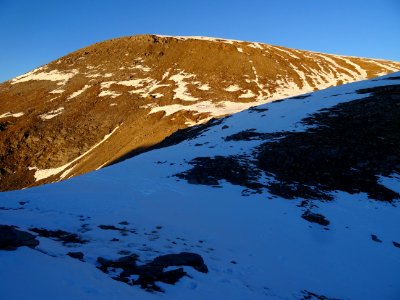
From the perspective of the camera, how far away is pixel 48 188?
47.1 feet

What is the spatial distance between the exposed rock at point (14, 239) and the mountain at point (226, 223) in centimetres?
3

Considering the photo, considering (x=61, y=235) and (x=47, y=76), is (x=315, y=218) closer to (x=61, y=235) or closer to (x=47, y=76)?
(x=61, y=235)

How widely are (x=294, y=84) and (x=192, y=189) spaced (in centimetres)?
6294

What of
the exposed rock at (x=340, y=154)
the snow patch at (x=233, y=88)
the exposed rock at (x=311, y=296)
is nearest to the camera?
the exposed rock at (x=311, y=296)

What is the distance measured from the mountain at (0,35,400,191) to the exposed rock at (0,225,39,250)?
1241 inches

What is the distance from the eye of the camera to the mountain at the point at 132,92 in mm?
51375

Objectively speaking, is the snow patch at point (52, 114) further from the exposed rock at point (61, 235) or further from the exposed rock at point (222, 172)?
the exposed rock at point (61, 235)

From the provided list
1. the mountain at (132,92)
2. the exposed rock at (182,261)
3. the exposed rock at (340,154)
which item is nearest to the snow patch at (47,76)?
the mountain at (132,92)

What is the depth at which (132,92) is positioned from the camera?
68.1 meters

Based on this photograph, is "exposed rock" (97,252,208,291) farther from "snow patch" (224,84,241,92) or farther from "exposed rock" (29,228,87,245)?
"snow patch" (224,84,241,92)

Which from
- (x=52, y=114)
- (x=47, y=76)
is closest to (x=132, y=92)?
(x=52, y=114)

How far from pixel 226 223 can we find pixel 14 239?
685 centimetres

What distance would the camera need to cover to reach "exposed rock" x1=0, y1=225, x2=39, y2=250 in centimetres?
710

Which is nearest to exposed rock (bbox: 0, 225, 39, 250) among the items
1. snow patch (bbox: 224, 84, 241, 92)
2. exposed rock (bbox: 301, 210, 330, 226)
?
exposed rock (bbox: 301, 210, 330, 226)
